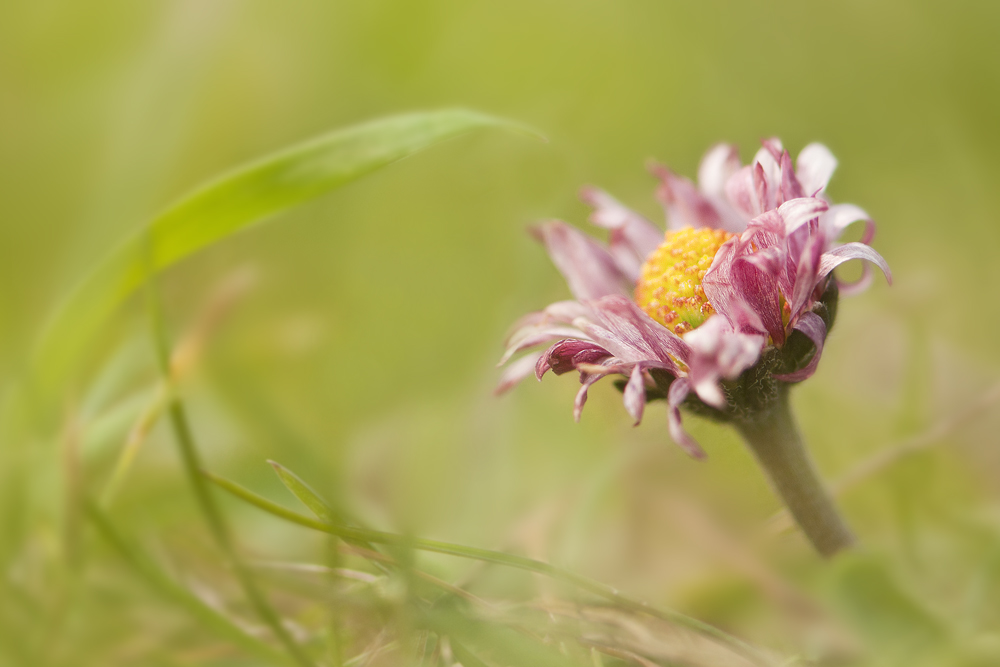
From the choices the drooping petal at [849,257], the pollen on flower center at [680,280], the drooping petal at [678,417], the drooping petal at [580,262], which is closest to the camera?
the drooping petal at [678,417]

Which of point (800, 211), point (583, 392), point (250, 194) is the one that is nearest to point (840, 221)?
point (800, 211)

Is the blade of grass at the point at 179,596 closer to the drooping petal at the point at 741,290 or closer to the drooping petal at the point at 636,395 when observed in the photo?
the drooping petal at the point at 636,395

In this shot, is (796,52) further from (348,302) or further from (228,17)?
(228,17)

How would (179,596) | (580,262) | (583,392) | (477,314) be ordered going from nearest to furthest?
(583,392) → (179,596) → (580,262) → (477,314)

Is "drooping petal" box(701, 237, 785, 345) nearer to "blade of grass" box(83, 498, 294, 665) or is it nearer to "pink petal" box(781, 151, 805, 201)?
"pink petal" box(781, 151, 805, 201)

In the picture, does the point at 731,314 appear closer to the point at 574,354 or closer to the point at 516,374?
the point at 574,354

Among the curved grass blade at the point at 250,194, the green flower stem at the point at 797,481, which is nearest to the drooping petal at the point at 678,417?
the green flower stem at the point at 797,481
